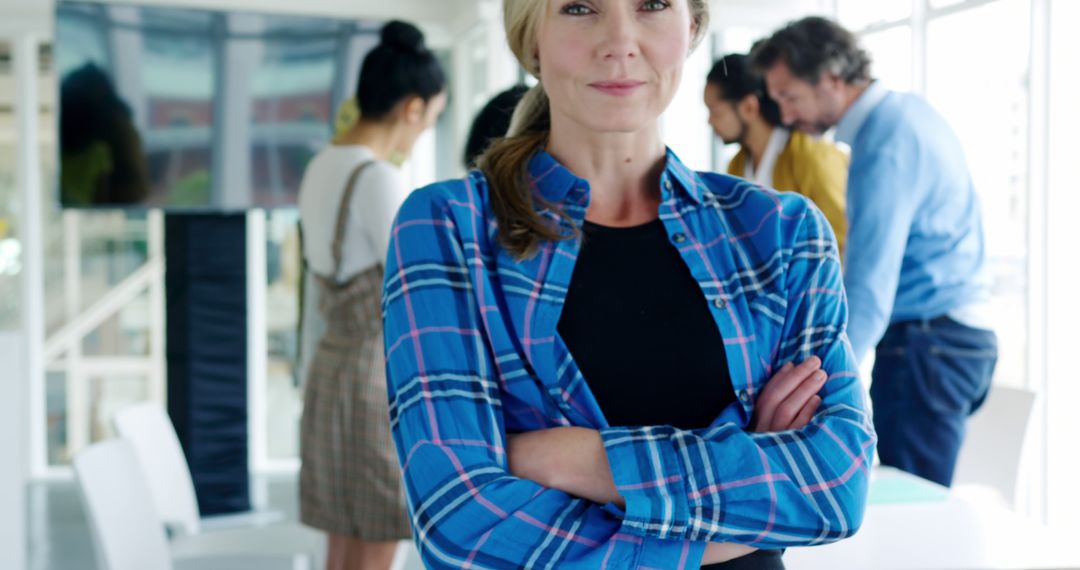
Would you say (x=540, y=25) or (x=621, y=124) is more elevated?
(x=540, y=25)

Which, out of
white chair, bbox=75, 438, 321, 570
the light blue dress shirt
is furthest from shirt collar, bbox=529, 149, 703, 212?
white chair, bbox=75, 438, 321, 570

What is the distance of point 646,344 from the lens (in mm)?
1366

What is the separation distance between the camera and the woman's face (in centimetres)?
140

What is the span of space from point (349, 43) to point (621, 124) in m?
4.55

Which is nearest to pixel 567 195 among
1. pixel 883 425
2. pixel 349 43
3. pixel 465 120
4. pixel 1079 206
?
pixel 883 425

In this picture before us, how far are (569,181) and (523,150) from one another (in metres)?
0.11

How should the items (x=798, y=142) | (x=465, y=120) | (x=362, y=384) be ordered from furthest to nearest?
1. (x=465, y=120)
2. (x=798, y=142)
3. (x=362, y=384)

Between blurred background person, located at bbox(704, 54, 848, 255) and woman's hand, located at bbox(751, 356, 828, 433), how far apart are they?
4.85 ft

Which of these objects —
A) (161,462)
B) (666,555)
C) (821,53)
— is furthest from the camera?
(161,462)

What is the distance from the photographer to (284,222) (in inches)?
284

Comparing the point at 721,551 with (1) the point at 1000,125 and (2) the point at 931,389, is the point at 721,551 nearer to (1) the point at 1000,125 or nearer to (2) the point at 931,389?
(2) the point at 931,389

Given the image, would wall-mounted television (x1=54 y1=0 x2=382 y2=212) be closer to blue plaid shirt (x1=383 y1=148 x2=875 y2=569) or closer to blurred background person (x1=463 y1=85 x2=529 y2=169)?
blurred background person (x1=463 y1=85 x2=529 y2=169)

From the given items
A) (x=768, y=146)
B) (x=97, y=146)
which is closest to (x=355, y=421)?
(x=768, y=146)

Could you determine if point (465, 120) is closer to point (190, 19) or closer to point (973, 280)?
point (190, 19)
